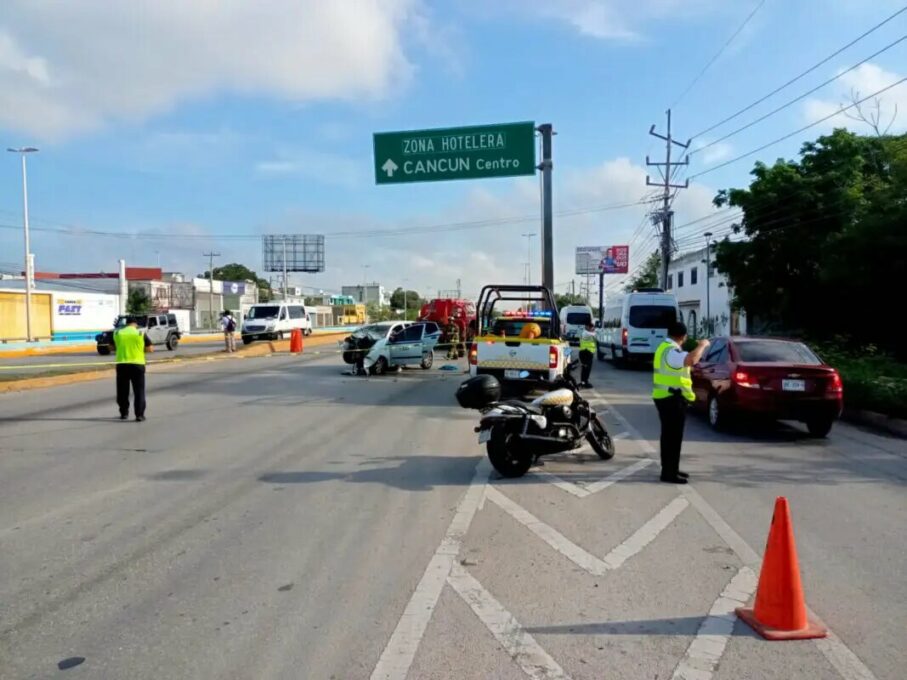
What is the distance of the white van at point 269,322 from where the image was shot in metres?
37.1

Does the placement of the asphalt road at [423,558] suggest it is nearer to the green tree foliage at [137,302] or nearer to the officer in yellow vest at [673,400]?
the officer in yellow vest at [673,400]

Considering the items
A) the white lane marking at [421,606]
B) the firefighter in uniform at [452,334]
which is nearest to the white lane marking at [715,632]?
the white lane marking at [421,606]

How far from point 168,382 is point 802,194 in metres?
20.8

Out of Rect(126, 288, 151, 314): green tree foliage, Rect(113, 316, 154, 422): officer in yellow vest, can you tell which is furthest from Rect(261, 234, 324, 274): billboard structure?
Rect(113, 316, 154, 422): officer in yellow vest

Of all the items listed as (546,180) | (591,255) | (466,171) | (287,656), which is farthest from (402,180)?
(591,255)

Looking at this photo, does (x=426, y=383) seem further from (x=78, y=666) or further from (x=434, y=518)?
(x=78, y=666)

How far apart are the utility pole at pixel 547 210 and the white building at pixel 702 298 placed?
73.2 ft

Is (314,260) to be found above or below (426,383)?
above

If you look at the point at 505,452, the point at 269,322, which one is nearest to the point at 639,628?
the point at 505,452

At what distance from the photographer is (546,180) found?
2092 centimetres

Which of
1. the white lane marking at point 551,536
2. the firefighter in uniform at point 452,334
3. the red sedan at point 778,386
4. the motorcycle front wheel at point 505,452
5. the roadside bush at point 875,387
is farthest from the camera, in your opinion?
the firefighter in uniform at point 452,334

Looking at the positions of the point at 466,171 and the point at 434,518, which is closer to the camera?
the point at 434,518

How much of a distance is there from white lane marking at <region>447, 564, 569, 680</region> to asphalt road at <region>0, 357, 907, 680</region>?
16mm

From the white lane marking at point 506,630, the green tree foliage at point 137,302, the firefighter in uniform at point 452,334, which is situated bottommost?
the white lane marking at point 506,630
